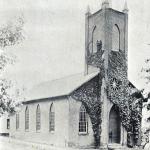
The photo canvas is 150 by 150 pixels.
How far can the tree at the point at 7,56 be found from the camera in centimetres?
1584

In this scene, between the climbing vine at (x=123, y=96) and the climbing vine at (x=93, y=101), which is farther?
the climbing vine at (x=123, y=96)

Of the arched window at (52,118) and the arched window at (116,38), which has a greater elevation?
the arched window at (116,38)

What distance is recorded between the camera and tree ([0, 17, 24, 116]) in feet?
52.0

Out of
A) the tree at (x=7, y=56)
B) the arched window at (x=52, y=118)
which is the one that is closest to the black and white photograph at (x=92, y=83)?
the arched window at (x=52, y=118)

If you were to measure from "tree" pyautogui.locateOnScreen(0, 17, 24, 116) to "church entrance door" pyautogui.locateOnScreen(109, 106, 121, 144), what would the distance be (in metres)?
15.1

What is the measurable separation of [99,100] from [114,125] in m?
2.62

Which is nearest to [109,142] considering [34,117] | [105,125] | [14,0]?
[105,125]

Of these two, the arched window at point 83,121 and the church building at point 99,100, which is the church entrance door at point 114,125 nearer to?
the church building at point 99,100

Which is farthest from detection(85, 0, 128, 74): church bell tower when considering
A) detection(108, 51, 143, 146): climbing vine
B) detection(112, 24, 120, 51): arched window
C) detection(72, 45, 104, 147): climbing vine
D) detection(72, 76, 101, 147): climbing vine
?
detection(72, 76, 101, 147): climbing vine

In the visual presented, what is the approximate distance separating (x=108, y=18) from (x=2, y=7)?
11.8 m

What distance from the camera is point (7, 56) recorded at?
15.9 metres

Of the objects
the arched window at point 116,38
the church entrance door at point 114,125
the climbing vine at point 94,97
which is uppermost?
the arched window at point 116,38

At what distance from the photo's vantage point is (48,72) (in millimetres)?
38719

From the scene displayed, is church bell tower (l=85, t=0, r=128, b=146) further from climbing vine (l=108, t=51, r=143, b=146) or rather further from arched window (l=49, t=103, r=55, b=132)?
arched window (l=49, t=103, r=55, b=132)
